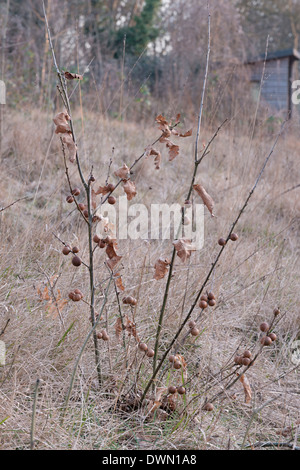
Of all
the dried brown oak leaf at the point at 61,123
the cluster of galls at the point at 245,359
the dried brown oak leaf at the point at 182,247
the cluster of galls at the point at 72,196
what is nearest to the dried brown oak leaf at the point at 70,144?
the dried brown oak leaf at the point at 61,123

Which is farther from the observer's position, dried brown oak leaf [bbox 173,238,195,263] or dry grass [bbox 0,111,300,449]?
dry grass [bbox 0,111,300,449]

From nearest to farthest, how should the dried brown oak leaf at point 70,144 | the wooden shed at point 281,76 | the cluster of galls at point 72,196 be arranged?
the dried brown oak leaf at point 70,144 < the cluster of galls at point 72,196 < the wooden shed at point 281,76

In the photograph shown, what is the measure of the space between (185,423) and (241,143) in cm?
349

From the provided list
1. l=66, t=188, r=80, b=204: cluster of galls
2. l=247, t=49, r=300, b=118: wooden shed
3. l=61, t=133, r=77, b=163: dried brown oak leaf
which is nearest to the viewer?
l=61, t=133, r=77, b=163: dried brown oak leaf

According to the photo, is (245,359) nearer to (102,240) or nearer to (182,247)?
(182,247)

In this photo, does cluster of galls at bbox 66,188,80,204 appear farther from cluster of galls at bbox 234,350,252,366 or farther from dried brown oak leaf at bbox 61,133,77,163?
cluster of galls at bbox 234,350,252,366

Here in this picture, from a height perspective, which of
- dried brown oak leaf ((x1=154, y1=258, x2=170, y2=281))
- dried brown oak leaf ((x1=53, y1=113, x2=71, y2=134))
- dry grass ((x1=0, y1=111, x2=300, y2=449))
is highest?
dried brown oak leaf ((x1=53, y1=113, x2=71, y2=134))

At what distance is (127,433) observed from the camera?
141 centimetres

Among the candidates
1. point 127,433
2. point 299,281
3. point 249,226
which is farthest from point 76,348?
point 249,226

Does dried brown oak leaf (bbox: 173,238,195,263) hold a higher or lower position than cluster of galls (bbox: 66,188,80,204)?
lower

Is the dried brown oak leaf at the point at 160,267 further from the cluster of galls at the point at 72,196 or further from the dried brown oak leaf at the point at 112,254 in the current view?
the cluster of galls at the point at 72,196

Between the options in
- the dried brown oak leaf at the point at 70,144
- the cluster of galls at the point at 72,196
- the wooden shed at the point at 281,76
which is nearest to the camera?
the dried brown oak leaf at the point at 70,144

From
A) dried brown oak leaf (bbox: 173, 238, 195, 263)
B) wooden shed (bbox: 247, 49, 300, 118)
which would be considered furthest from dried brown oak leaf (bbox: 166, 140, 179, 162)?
wooden shed (bbox: 247, 49, 300, 118)

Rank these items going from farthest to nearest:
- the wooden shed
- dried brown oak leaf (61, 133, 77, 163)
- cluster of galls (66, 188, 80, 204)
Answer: the wooden shed → cluster of galls (66, 188, 80, 204) → dried brown oak leaf (61, 133, 77, 163)
